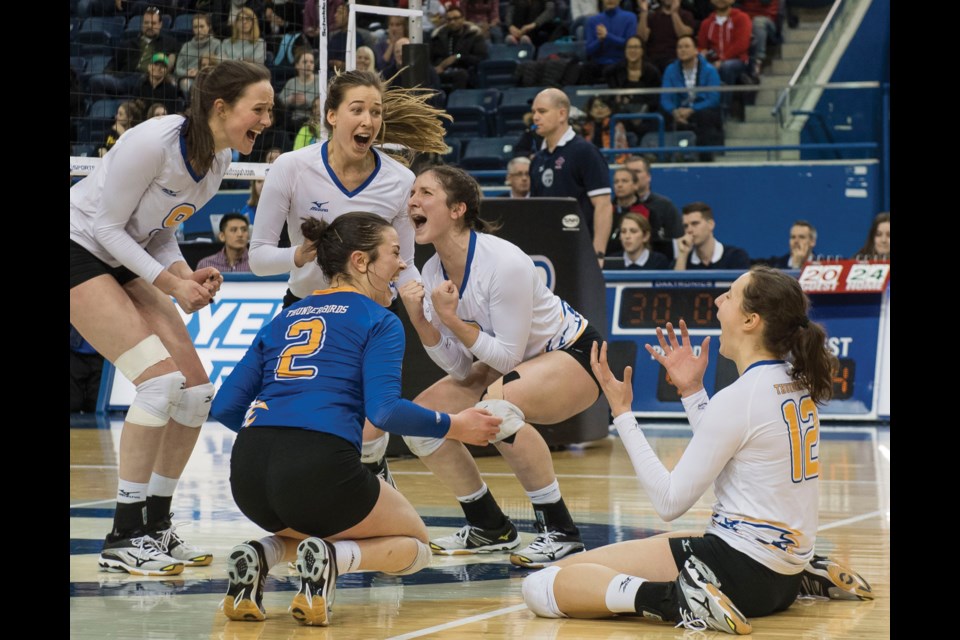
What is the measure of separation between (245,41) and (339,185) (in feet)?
13.8

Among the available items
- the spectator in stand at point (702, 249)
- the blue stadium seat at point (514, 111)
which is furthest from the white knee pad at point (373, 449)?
the blue stadium seat at point (514, 111)

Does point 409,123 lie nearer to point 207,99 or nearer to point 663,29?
point 207,99

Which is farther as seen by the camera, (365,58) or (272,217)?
(365,58)

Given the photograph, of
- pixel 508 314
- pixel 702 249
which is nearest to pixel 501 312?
pixel 508 314

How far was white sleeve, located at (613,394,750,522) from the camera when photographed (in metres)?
3.58

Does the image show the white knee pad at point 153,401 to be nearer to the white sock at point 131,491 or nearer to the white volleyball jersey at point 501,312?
the white sock at point 131,491

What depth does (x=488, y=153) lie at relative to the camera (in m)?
14.4

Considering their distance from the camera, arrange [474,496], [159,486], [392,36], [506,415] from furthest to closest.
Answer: [392,36], [474,496], [159,486], [506,415]

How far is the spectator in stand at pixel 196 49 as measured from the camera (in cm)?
895

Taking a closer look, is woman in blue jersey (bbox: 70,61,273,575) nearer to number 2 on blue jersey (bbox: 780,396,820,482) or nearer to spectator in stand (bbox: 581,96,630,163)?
number 2 on blue jersey (bbox: 780,396,820,482)

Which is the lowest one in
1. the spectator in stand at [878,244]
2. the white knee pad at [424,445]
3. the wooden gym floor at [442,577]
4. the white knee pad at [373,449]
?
the wooden gym floor at [442,577]

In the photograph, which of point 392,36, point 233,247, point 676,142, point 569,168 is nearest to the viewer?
point 569,168

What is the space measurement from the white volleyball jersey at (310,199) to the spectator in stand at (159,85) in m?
4.03
